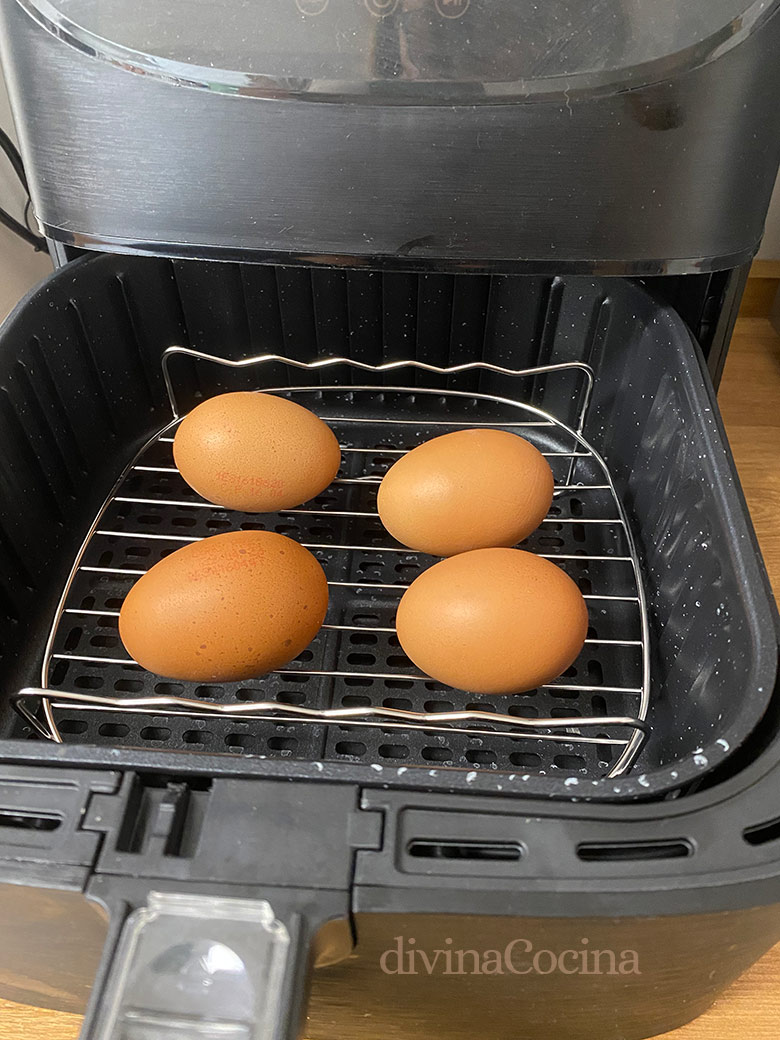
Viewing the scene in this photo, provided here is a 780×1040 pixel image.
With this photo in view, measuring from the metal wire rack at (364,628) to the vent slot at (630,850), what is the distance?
0.12m

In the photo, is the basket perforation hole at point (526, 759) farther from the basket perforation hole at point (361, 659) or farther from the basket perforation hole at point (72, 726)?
the basket perforation hole at point (72, 726)

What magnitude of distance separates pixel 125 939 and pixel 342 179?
404mm

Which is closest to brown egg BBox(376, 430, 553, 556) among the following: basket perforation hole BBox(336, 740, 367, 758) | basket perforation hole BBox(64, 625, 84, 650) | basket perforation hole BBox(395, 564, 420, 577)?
basket perforation hole BBox(395, 564, 420, 577)

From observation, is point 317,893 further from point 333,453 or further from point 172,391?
point 172,391

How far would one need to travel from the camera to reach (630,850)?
0.33 meters

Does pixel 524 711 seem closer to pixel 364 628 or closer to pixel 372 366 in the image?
pixel 364 628

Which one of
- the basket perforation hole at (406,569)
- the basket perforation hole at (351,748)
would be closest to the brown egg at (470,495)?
the basket perforation hole at (406,569)

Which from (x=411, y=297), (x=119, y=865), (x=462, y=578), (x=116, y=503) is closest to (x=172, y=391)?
(x=116, y=503)

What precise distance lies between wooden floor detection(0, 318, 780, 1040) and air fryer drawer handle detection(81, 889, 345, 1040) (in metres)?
0.15

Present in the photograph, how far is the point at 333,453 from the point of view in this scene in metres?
0.63

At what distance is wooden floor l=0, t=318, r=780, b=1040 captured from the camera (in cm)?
48

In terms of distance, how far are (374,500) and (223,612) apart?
0.23 m

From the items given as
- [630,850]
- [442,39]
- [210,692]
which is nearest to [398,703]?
[210,692]

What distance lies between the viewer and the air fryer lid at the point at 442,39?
1.40 feet
